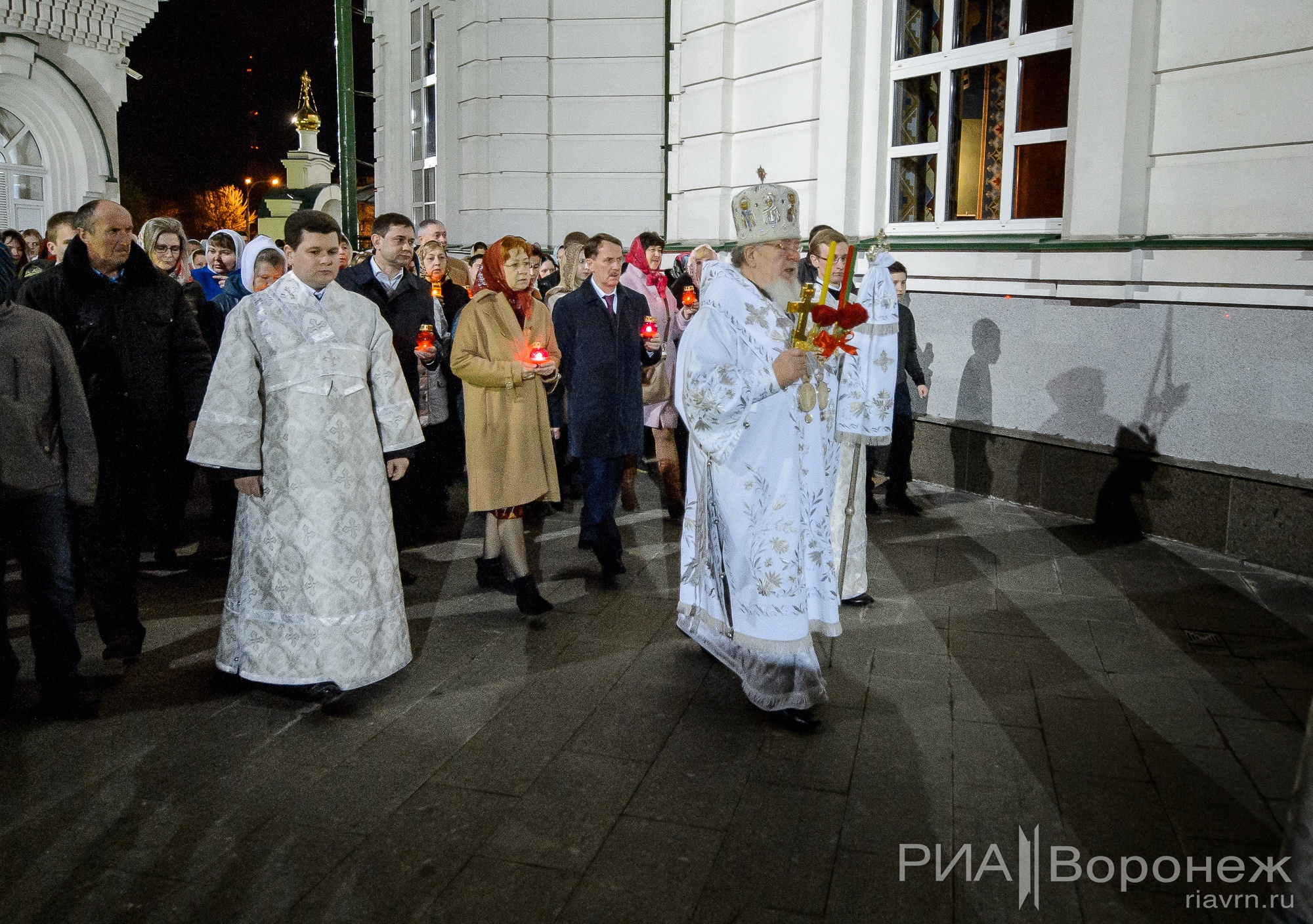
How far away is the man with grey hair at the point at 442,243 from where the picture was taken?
23.7 feet

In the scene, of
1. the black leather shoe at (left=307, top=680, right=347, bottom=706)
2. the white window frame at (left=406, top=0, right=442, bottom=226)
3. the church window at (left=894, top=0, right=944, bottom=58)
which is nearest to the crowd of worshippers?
the black leather shoe at (left=307, top=680, right=347, bottom=706)

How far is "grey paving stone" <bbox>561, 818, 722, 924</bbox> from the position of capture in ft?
9.61

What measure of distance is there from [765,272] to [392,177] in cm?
1351

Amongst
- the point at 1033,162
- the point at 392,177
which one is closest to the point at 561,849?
the point at 1033,162

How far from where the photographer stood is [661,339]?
303 inches

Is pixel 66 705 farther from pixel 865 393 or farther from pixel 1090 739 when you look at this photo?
pixel 1090 739

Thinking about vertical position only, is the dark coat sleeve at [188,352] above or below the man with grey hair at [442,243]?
below

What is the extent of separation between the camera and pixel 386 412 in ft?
14.9

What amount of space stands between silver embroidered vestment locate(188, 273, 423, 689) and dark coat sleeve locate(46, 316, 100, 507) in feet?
1.39

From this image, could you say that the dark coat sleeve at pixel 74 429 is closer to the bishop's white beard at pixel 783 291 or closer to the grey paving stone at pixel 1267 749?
the bishop's white beard at pixel 783 291

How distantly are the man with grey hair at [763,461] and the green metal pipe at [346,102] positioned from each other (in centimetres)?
1061

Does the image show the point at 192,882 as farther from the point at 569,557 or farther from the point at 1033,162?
the point at 1033,162

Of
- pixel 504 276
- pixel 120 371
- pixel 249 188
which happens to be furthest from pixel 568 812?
pixel 249 188

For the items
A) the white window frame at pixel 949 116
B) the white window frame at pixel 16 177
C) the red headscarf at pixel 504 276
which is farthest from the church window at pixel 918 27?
the white window frame at pixel 16 177
